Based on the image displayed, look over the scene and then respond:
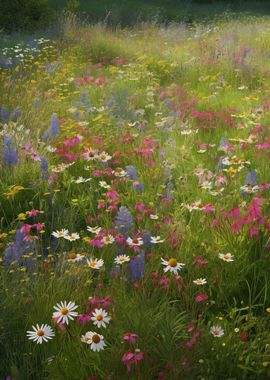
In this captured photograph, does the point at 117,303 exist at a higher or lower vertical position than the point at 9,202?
higher

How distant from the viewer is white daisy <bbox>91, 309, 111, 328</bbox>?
6.85 feet

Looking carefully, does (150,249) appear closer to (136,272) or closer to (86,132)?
(136,272)

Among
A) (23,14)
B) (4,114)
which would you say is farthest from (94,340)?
(23,14)

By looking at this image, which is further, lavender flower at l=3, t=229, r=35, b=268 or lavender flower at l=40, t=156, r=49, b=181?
lavender flower at l=40, t=156, r=49, b=181

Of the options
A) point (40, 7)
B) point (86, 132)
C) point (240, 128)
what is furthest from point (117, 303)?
point (40, 7)

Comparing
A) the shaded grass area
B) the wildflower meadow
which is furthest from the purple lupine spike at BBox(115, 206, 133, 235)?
the shaded grass area

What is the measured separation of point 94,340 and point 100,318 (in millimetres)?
136

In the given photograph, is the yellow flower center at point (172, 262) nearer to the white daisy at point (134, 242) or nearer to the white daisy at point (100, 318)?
the white daisy at point (134, 242)

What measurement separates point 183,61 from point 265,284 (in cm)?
642

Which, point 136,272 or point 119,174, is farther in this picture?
point 119,174

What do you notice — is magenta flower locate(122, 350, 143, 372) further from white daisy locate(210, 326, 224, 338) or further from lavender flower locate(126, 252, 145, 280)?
lavender flower locate(126, 252, 145, 280)

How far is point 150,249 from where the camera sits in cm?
283

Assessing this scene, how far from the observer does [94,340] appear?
1.99 meters

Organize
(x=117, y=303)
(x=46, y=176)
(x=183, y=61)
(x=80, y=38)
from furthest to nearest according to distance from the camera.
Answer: (x=80, y=38)
(x=183, y=61)
(x=46, y=176)
(x=117, y=303)
